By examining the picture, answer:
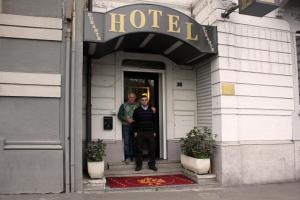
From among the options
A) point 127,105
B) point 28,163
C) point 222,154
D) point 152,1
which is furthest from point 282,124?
point 28,163

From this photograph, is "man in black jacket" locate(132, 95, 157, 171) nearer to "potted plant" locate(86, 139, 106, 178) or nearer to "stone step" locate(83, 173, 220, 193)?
"stone step" locate(83, 173, 220, 193)

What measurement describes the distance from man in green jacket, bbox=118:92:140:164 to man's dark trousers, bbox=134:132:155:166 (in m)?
0.36

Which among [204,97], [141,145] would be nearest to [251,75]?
[204,97]

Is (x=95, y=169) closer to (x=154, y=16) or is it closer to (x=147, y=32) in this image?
(x=147, y=32)

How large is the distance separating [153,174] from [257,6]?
4592 millimetres

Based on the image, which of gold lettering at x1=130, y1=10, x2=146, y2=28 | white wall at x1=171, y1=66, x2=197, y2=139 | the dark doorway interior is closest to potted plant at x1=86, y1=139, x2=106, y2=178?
the dark doorway interior

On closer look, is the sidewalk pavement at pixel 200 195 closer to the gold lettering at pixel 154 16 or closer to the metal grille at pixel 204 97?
the metal grille at pixel 204 97

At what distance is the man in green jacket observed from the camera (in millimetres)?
9078

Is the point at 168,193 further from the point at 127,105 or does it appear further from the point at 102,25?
the point at 102,25

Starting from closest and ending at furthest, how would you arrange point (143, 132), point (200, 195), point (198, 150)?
point (200, 195), point (198, 150), point (143, 132)

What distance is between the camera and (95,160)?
771 centimetres

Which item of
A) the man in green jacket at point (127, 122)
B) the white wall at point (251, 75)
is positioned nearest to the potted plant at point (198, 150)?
the white wall at point (251, 75)

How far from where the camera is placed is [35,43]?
24.1 feet

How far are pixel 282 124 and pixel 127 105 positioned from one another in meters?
4.04
